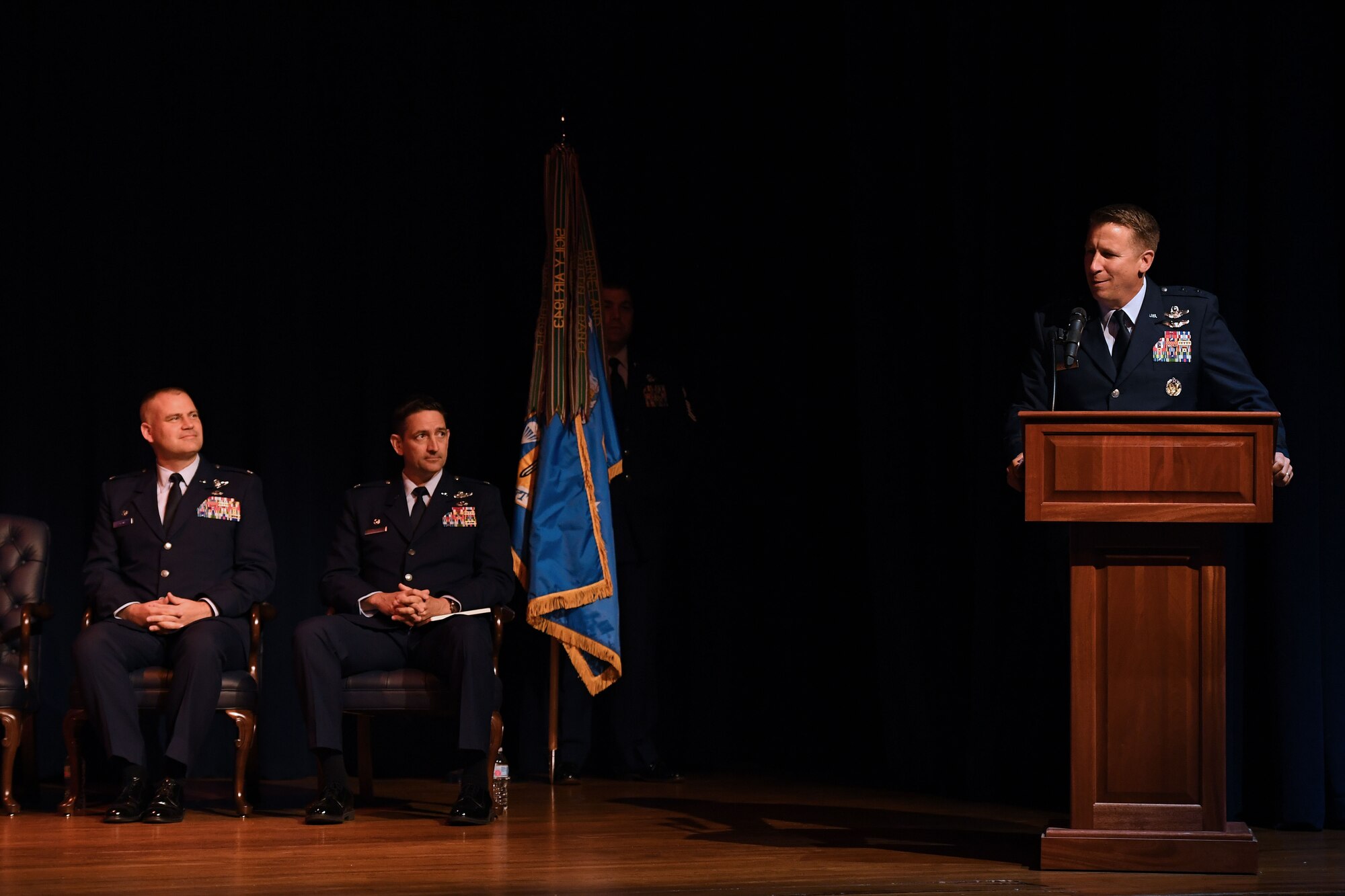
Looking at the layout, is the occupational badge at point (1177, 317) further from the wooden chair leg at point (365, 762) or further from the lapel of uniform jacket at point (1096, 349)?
the wooden chair leg at point (365, 762)

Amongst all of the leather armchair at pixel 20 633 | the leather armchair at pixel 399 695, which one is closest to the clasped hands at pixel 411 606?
the leather armchair at pixel 399 695

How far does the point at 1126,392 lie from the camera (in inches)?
159

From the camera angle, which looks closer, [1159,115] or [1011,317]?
[1159,115]

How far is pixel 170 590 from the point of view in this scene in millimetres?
5223

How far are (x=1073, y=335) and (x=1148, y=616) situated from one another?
2.41 feet

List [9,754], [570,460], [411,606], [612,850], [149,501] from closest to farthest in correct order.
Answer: [612,850] → [9,754] → [411,606] → [149,501] → [570,460]

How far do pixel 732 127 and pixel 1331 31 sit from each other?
2.49 metres

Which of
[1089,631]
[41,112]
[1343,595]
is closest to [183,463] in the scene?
[41,112]

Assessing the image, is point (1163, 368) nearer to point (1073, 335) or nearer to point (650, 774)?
point (1073, 335)

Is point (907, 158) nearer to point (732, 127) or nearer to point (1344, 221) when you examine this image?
point (732, 127)

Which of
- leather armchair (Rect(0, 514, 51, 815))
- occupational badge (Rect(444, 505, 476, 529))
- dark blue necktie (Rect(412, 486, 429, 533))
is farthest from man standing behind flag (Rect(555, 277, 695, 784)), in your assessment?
leather armchair (Rect(0, 514, 51, 815))

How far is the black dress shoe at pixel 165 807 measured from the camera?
4.80m

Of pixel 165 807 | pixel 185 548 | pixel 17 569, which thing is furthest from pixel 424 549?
pixel 17 569

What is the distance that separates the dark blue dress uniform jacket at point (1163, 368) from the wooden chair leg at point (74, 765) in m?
3.09
